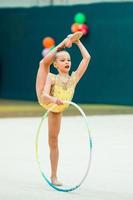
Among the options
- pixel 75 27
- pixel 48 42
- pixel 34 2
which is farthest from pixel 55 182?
pixel 34 2

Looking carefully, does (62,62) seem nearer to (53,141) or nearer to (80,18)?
(53,141)

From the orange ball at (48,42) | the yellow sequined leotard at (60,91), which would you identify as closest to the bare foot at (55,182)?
the yellow sequined leotard at (60,91)

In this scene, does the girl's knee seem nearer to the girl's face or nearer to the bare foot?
the bare foot

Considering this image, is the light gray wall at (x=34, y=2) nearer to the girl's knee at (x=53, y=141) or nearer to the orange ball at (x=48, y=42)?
the orange ball at (x=48, y=42)

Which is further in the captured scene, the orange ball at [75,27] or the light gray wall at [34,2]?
the light gray wall at [34,2]

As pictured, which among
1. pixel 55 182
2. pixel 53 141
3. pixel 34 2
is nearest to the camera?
pixel 53 141

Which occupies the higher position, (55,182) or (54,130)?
(54,130)

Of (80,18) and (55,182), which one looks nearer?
(55,182)

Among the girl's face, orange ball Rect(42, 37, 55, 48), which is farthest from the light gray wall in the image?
the girl's face

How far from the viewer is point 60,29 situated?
17.4 meters

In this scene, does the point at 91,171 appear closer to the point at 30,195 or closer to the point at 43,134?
the point at 30,195

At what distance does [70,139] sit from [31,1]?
32.1ft

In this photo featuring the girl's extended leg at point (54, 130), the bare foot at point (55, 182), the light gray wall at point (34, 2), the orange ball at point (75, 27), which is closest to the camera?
the girl's extended leg at point (54, 130)

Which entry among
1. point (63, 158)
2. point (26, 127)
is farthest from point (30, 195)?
point (26, 127)
